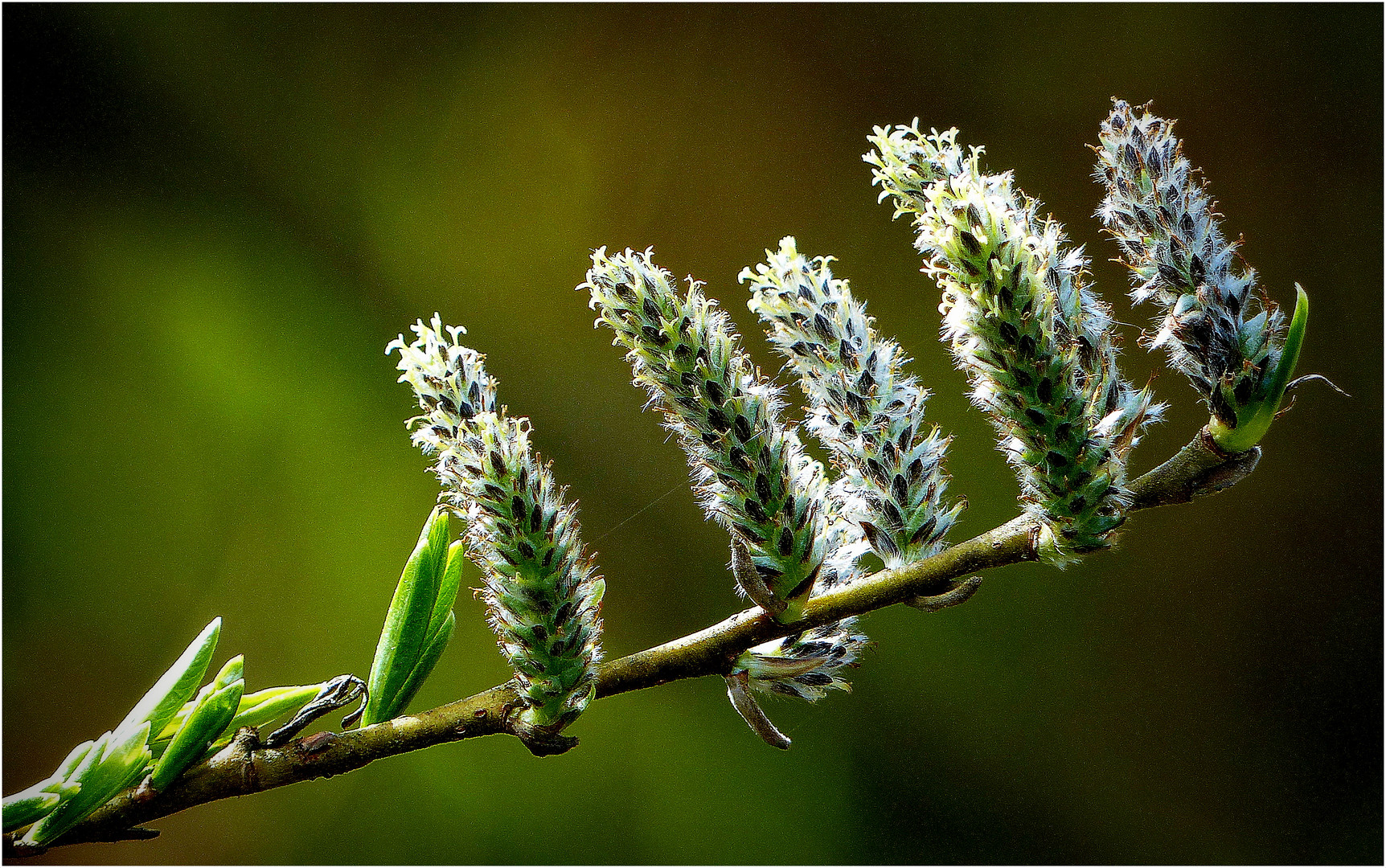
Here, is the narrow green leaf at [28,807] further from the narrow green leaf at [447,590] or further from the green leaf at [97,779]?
the narrow green leaf at [447,590]

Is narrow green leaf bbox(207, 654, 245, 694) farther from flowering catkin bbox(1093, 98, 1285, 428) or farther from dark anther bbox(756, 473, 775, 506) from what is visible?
flowering catkin bbox(1093, 98, 1285, 428)

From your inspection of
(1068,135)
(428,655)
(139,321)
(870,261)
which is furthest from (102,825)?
(1068,135)

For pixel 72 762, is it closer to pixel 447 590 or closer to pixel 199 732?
pixel 199 732

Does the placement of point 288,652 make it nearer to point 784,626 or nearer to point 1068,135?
point 784,626

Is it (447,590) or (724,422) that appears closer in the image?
(724,422)

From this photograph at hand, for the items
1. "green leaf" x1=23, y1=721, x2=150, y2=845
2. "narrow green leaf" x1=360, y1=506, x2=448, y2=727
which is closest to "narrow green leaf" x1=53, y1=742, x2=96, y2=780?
"green leaf" x1=23, y1=721, x2=150, y2=845

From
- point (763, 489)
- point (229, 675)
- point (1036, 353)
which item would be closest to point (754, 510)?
point (763, 489)

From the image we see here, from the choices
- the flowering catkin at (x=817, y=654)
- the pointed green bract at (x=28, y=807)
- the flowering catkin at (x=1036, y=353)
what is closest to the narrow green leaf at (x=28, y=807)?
the pointed green bract at (x=28, y=807)
